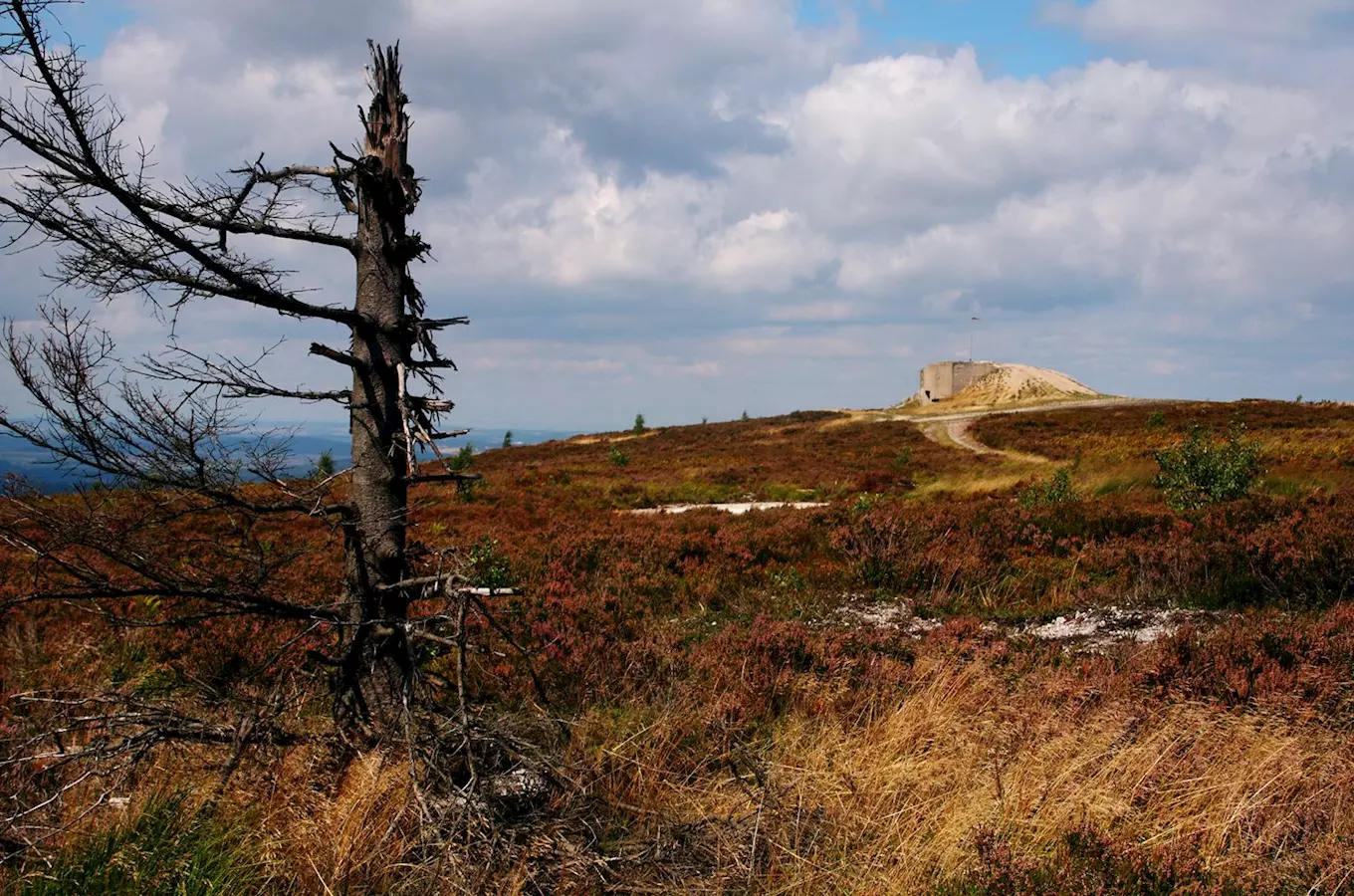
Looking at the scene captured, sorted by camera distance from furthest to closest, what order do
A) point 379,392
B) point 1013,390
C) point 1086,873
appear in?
point 1013,390 → point 379,392 → point 1086,873

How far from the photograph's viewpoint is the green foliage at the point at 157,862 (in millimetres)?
2988

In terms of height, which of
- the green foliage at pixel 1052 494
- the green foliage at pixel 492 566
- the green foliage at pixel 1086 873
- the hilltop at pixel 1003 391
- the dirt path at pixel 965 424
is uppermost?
the hilltop at pixel 1003 391

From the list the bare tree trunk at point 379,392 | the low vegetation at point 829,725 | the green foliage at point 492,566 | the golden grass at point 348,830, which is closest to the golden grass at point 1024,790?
the low vegetation at point 829,725

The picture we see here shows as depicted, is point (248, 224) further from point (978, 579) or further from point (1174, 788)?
point (978, 579)

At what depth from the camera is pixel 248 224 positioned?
3.62 metres

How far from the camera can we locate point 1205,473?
13.7 metres

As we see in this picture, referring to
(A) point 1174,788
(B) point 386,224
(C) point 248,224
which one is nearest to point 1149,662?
(A) point 1174,788

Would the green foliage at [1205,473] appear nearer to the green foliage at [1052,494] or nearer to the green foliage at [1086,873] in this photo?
the green foliage at [1052,494]

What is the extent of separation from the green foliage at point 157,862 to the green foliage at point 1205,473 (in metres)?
13.6

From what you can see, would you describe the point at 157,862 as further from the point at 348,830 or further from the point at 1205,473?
the point at 1205,473

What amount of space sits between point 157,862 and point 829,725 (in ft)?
12.2

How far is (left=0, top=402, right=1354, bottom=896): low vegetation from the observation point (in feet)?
11.2

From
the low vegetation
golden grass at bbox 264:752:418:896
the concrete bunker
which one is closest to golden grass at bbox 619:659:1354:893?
the low vegetation

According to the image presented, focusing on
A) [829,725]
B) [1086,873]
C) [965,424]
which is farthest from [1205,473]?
[965,424]
